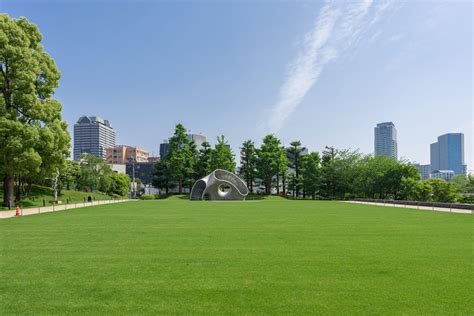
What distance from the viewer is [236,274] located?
6.26 m

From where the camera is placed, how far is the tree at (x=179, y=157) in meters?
55.1

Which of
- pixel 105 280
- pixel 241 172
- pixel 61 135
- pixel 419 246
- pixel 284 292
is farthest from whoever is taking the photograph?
pixel 241 172

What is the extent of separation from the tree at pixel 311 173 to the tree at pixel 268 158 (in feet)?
15.1

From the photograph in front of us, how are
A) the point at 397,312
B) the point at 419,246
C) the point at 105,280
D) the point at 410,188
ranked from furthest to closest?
the point at 410,188
the point at 419,246
the point at 105,280
the point at 397,312

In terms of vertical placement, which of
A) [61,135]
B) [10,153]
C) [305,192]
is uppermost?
[61,135]

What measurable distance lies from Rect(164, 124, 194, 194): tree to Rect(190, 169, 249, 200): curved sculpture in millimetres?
10017

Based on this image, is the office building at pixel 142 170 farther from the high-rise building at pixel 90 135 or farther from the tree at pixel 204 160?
the tree at pixel 204 160

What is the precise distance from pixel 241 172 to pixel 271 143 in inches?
364

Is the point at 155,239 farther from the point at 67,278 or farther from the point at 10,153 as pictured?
the point at 10,153

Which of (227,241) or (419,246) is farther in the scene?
(227,241)

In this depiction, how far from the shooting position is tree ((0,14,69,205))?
22.2 metres

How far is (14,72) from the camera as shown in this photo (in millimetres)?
23188

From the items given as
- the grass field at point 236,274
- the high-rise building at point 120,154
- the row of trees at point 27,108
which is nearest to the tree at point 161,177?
the row of trees at point 27,108

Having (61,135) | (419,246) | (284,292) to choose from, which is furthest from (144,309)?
(61,135)
